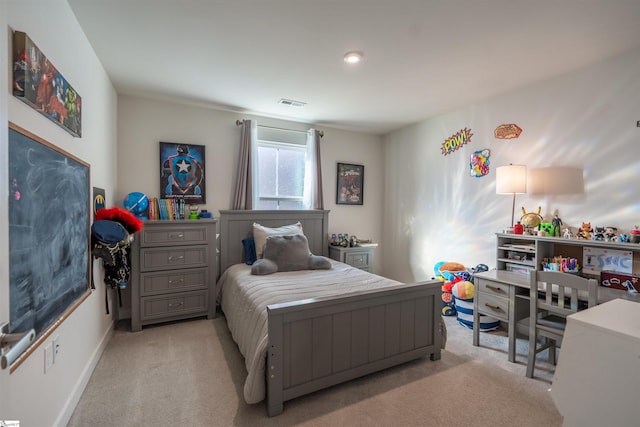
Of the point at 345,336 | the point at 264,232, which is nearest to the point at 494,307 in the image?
the point at 345,336

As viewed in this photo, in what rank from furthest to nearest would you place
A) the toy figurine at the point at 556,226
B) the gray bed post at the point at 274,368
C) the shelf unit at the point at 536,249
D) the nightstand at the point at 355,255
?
the nightstand at the point at 355,255
the toy figurine at the point at 556,226
the shelf unit at the point at 536,249
the gray bed post at the point at 274,368

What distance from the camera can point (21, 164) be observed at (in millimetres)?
1194

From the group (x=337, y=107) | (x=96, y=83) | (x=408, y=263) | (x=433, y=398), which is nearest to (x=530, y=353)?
(x=433, y=398)

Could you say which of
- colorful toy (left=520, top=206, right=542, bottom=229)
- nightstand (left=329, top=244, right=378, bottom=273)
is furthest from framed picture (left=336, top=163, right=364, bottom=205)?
colorful toy (left=520, top=206, right=542, bottom=229)

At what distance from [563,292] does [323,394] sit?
5.90 ft

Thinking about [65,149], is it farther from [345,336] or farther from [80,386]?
[345,336]

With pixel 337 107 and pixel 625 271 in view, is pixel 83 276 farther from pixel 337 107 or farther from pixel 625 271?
pixel 625 271

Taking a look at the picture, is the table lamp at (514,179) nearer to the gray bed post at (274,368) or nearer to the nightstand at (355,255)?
the nightstand at (355,255)

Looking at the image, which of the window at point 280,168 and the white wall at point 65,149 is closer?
the white wall at point 65,149

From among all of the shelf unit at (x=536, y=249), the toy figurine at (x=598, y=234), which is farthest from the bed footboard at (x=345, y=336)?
the toy figurine at (x=598, y=234)

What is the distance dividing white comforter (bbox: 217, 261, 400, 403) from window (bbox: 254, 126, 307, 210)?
3.77 feet

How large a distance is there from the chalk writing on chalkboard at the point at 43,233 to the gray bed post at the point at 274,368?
42.8 inches

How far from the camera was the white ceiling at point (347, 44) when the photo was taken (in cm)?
180

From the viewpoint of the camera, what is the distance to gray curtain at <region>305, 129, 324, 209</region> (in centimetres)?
416
